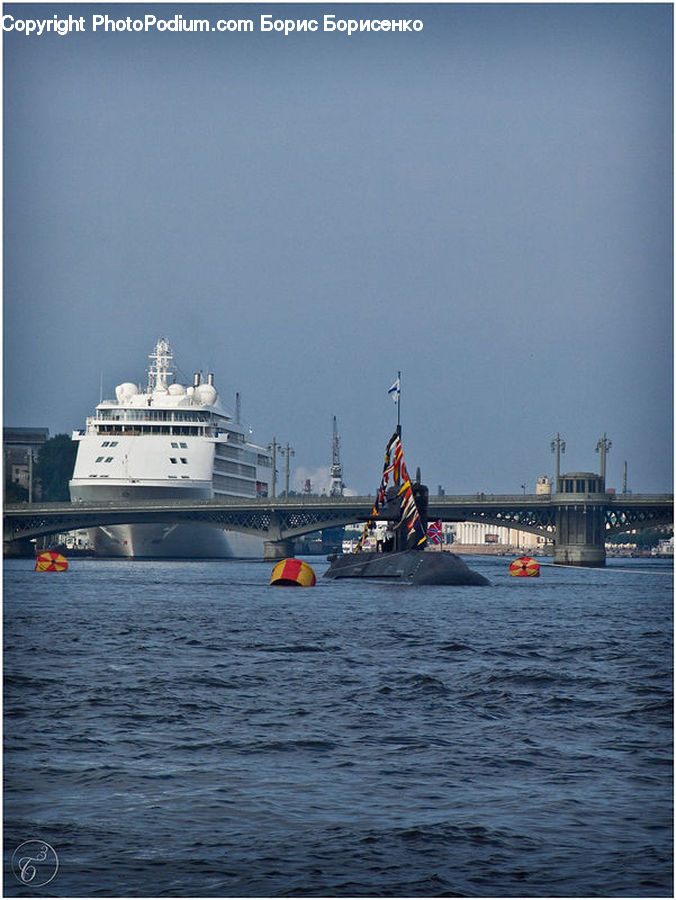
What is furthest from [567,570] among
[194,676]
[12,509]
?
[194,676]

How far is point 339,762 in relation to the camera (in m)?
24.4

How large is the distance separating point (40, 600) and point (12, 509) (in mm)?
69741

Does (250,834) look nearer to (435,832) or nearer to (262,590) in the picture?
(435,832)

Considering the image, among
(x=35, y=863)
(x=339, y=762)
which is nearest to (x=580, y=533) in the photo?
(x=339, y=762)

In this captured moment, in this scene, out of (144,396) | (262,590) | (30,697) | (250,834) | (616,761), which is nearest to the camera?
(250,834)

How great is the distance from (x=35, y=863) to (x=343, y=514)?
130m

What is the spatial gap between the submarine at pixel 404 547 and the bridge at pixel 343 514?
39394mm

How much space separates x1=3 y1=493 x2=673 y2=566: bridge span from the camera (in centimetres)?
13712

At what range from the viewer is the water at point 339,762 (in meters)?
17.6

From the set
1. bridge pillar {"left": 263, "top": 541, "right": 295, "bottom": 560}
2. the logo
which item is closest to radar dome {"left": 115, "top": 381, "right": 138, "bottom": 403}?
bridge pillar {"left": 263, "top": 541, "right": 295, "bottom": 560}

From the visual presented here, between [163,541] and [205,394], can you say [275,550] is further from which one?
[205,394]

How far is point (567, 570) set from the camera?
149000mm

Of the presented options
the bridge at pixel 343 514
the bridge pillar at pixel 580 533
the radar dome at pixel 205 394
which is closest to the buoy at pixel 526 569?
the bridge at pixel 343 514

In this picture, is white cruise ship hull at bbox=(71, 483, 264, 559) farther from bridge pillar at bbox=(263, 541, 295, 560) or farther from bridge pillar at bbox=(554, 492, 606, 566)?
bridge pillar at bbox=(554, 492, 606, 566)
